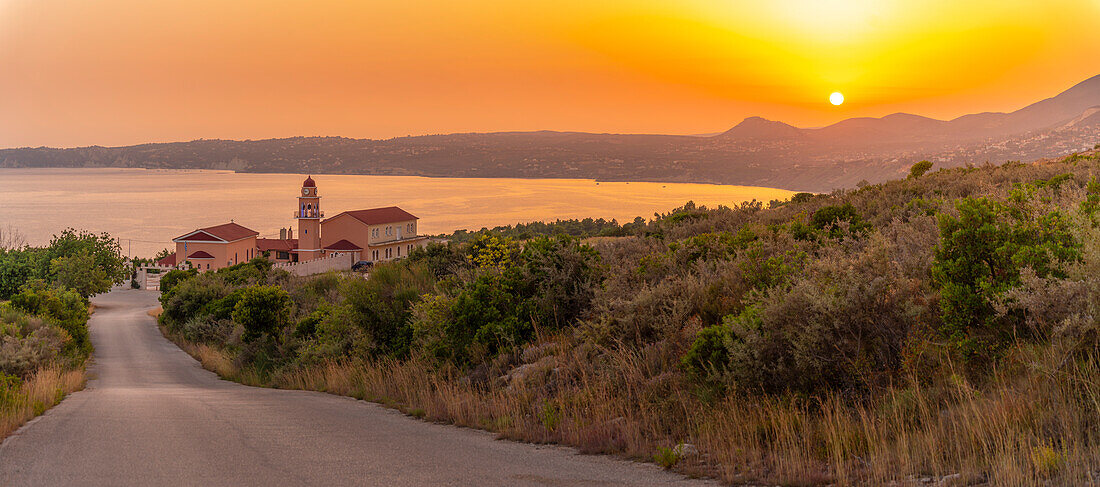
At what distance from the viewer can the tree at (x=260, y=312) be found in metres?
24.3

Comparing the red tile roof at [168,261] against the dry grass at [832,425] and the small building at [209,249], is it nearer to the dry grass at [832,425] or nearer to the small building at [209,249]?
the small building at [209,249]

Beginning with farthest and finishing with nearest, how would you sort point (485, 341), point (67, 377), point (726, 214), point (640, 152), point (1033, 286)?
point (640, 152) → point (726, 214) → point (67, 377) → point (485, 341) → point (1033, 286)

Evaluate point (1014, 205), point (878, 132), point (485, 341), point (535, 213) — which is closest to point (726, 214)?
point (485, 341)

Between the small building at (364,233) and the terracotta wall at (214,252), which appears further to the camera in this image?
the small building at (364,233)

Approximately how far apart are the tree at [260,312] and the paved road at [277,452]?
14426 millimetres

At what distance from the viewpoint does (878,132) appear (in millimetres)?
140375

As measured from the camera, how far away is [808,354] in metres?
6.38

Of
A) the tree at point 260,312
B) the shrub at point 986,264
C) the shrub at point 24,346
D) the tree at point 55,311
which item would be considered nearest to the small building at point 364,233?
the tree at point 55,311

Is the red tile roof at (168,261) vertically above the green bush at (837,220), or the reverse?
the green bush at (837,220)

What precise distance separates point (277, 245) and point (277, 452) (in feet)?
306

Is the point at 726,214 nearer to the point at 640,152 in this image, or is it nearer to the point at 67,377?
the point at 67,377

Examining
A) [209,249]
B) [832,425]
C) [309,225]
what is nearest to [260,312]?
[832,425]

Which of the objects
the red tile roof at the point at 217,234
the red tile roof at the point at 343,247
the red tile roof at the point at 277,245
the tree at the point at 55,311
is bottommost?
the red tile roof at the point at 277,245

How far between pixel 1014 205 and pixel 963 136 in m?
147
